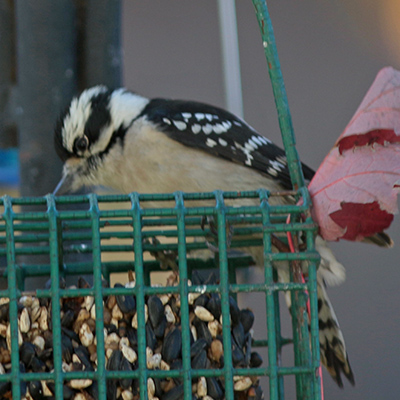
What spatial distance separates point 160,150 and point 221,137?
236 millimetres

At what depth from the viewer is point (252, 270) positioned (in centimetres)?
273

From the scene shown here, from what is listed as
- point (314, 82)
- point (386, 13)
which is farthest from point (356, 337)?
point (386, 13)

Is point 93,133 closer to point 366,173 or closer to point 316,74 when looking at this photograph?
point 366,173

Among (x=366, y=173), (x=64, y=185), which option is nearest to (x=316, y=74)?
(x=64, y=185)

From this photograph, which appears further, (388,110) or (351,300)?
(351,300)

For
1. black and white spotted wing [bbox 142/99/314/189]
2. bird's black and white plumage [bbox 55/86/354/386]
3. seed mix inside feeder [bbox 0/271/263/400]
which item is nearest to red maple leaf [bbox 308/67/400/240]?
seed mix inside feeder [bbox 0/271/263/400]

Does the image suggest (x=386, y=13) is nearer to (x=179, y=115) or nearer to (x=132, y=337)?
(x=179, y=115)

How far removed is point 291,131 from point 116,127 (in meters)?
1.28

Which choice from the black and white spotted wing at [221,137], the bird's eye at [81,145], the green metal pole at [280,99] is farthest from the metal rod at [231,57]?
the green metal pole at [280,99]

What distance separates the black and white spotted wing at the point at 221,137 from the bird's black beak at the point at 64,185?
383mm

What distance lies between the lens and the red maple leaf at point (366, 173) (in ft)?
5.19

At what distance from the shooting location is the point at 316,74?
19.0ft

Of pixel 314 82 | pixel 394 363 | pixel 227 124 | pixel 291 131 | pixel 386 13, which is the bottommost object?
pixel 394 363

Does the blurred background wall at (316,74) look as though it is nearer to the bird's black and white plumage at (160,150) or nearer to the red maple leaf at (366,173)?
the bird's black and white plumage at (160,150)
